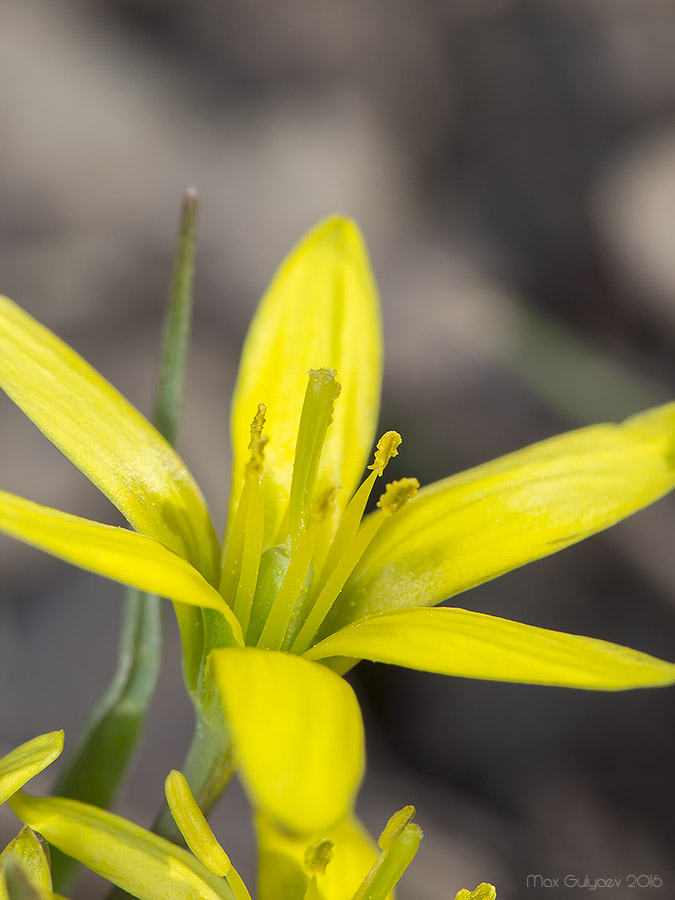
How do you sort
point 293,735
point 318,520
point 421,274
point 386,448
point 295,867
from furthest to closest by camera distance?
1. point 421,274
2. point 295,867
3. point 386,448
4. point 318,520
5. point 293,735

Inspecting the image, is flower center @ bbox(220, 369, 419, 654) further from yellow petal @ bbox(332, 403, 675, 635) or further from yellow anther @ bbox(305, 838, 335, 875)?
yellow anther @ bbox(305, 838, 335, 875)

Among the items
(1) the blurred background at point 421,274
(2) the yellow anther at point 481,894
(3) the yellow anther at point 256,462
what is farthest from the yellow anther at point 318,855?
(1) the blurred background at point 421,274

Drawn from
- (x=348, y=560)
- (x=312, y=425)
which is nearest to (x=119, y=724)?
(x=348, y=560)

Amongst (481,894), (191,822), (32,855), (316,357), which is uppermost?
(316,357)

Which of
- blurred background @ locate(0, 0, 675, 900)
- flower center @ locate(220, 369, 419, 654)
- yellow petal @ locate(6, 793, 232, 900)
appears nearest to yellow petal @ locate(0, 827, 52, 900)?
yellow petal @ locate(6, 793, 232, 900)

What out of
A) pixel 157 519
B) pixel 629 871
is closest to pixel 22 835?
pixel 157 519

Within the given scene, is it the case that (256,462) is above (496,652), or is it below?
above

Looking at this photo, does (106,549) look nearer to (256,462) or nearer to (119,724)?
(256,462)
